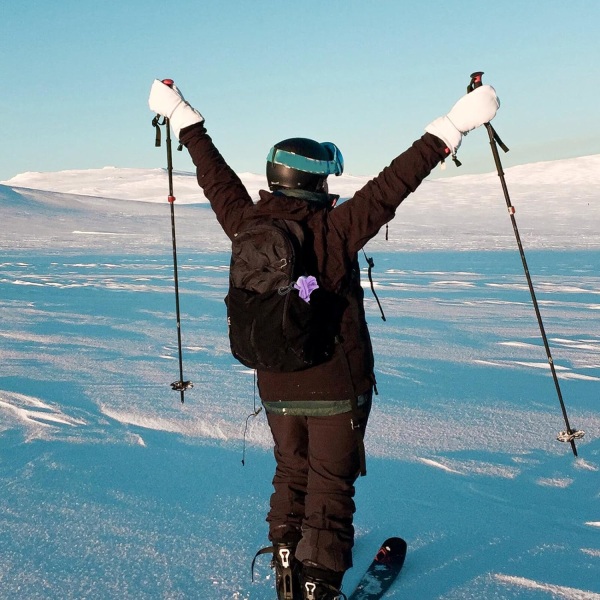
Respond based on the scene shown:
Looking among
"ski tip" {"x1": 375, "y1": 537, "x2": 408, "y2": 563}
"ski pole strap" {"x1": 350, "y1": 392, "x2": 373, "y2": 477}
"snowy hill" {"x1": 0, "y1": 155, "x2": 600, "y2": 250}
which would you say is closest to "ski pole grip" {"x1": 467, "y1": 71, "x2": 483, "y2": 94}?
"ski pole strap" {"x1": 350, "y1": 392, "x2": 373, "y2": 477}

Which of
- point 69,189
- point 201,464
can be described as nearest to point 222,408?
point 201,464

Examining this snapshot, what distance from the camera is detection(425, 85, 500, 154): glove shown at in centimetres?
207

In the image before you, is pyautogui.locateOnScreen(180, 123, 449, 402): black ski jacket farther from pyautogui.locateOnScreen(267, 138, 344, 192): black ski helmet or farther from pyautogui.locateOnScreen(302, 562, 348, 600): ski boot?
pyautogui.locateOnScreen(302, 562, 348, 600): ski boot

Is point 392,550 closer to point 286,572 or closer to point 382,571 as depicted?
point 382,571

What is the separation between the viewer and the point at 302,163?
2182 millimetres

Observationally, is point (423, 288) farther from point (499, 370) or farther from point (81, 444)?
point (81, 444)

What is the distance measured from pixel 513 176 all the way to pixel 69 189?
1925 inches

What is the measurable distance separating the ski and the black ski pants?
19 cm

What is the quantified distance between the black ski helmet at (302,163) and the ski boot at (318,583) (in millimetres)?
1295

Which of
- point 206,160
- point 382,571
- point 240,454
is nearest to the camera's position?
point 382,571

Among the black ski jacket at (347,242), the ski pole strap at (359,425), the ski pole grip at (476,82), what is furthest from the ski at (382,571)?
the ski pole grip at (476,82)

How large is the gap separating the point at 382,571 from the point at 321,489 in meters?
0.43

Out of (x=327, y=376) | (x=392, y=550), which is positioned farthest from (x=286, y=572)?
(x=327, y=376)

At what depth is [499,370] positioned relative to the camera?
498 cm
